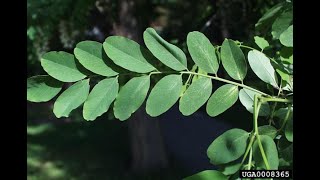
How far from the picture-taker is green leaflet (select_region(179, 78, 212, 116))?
650 millimetres

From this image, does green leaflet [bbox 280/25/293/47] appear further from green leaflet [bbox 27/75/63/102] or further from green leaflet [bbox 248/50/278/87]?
green leaflet [bbox 27/75/63/102]

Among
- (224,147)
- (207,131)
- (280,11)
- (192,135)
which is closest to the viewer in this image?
(224,147)

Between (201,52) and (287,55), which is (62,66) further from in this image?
(287,55)

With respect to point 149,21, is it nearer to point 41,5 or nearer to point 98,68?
point 41,5

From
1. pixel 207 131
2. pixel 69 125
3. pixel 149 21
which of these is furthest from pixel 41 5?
pixel 69 125

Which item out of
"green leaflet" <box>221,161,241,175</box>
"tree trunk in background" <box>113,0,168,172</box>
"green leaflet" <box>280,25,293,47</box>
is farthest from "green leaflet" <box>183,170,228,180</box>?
"tree trunk in background" <box>113,0,168,172</box>

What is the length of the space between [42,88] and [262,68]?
33 centimetres

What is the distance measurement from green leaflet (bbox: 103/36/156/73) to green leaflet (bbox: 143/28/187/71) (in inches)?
0.6

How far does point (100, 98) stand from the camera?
650 mm

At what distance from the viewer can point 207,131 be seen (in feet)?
8.90

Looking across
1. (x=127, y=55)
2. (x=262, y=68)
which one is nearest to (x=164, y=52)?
(x=127, y=55)

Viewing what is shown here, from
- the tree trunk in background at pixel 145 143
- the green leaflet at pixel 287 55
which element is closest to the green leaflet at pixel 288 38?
the green leaflet at pixel 287 55

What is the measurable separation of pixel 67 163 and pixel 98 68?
11.3 ft

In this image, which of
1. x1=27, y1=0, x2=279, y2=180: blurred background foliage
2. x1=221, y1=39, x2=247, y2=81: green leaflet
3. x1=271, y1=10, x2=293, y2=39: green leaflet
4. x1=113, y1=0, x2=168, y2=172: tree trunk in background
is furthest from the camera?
x1=113, y1=0, x2=168, y2=172: tree trunk in background
